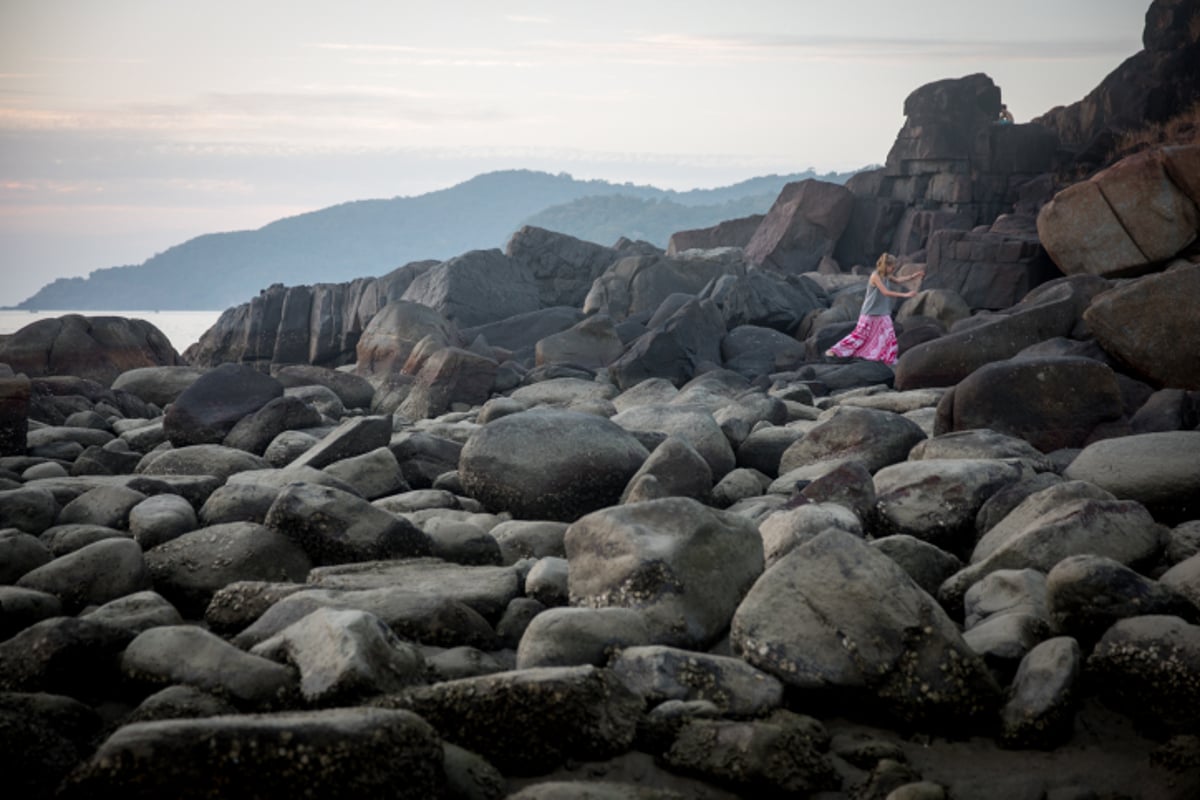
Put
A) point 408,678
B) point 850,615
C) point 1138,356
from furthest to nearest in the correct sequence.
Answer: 1. point 1138,356
2. point 850,615
3. point 408,678

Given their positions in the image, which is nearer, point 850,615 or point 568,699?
point 568,699

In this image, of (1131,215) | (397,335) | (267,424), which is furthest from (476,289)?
(267,424)

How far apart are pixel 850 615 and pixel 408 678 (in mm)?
1968

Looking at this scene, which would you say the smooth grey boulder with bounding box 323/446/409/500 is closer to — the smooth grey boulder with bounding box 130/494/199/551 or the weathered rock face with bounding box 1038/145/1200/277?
the smooth grey boulder with bounding box 130/494/199/551

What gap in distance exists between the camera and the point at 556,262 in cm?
3094

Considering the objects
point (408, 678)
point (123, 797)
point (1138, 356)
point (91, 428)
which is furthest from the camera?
point (91, 428)

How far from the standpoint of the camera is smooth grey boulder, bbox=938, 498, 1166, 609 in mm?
5809

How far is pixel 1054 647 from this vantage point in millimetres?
4734

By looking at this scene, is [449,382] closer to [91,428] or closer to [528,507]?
[91,428]

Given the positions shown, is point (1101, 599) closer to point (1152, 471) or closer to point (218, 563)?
point (1152, 471)

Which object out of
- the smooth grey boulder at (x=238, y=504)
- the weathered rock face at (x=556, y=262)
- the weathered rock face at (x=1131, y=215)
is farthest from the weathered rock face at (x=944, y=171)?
the smooth grey boulder at (x=238, y=504)

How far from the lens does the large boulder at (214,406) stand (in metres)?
11.9

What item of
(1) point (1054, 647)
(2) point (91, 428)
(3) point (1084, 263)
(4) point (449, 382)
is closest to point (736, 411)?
(4) point (449, 382)

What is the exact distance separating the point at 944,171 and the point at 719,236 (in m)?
8.45
